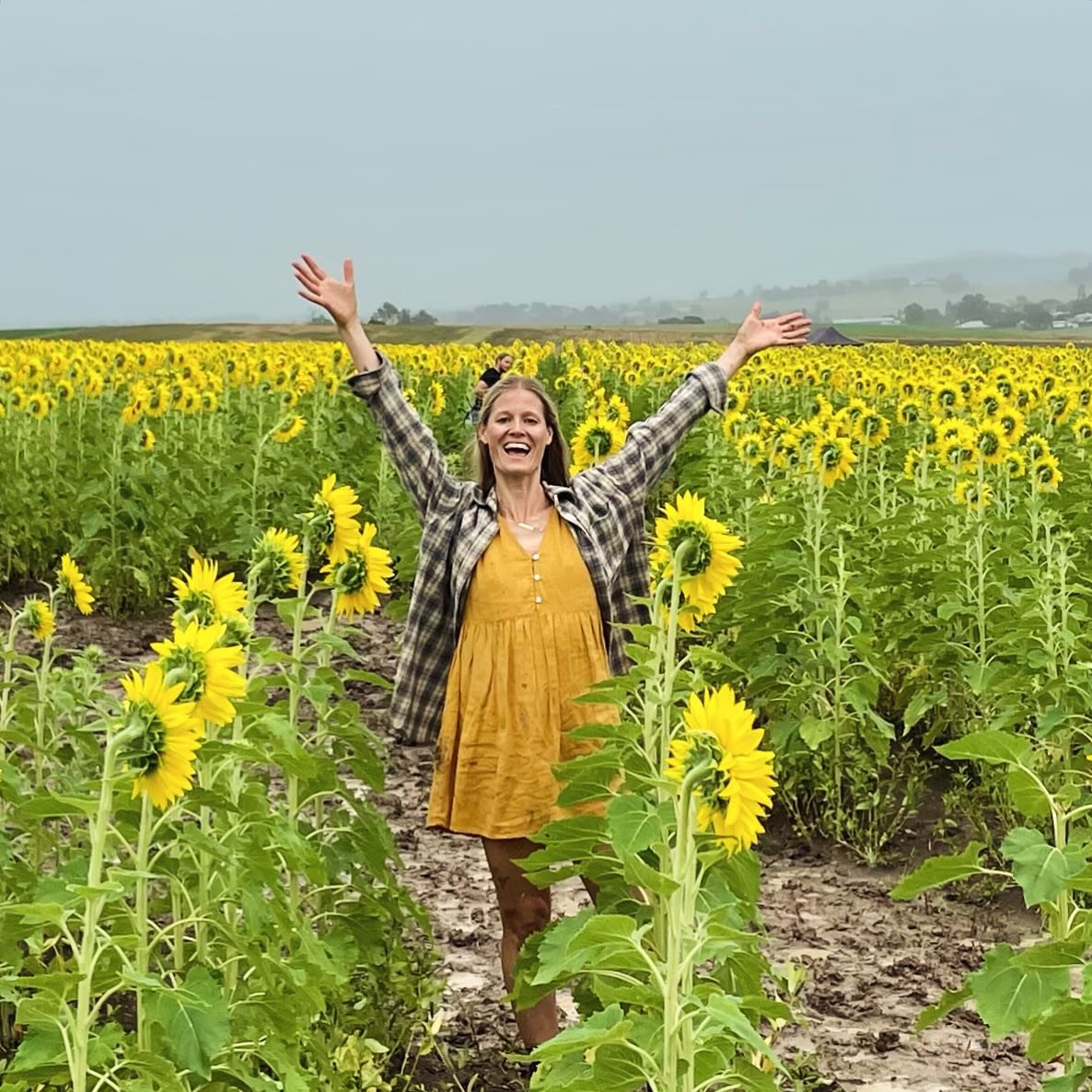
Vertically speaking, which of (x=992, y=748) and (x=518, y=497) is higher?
(x=518, y=497)

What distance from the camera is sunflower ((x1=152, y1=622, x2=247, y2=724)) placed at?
2182 millimetres

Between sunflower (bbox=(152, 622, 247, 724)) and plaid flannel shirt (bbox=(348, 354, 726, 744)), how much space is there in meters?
1.57

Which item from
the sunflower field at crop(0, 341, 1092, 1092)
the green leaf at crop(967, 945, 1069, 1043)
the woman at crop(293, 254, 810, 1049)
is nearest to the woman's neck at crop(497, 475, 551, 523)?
the woman at crop(293, 254, 810, 1049)

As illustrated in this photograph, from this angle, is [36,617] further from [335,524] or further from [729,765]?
[729,765]

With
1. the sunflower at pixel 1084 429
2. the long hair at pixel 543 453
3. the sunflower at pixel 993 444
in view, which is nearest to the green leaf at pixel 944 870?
the long hair at pixel 543 453

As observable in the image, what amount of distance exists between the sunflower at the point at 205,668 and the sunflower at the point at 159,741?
0.08 metres

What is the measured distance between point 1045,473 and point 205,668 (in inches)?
244

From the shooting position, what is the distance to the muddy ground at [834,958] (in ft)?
12.6

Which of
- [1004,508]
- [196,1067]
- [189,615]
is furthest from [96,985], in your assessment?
[1004,508]

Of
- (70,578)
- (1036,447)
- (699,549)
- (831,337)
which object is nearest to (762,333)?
(699,549)

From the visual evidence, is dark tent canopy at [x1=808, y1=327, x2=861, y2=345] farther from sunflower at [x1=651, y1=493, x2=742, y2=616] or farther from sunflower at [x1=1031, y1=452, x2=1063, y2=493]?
sunflower at [x1=651, y1=493, x2=742, y2=616]

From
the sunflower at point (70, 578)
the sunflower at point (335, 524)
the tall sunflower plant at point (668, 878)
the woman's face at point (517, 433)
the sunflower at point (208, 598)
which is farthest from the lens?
the sunflower at point (70, 578)

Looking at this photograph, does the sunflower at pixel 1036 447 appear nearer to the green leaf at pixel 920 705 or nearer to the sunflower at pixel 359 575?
the green leaf at pixel 920 705

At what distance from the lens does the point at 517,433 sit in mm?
3812
